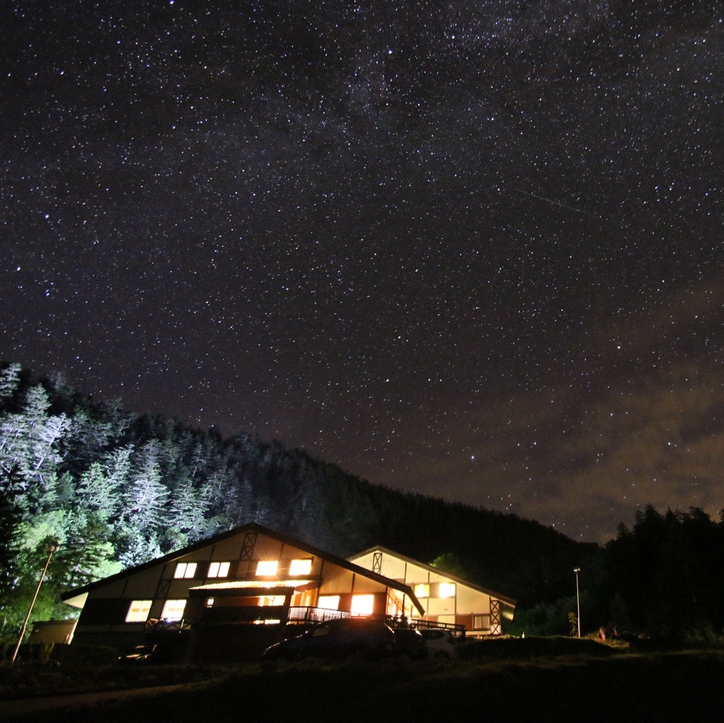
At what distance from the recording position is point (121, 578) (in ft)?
116

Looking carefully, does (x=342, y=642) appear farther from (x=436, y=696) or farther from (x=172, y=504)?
(x=172, y=504)

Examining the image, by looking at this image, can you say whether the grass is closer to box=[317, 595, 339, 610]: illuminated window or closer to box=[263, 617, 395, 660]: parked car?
box=[263, 617, 395, 660]: parked car

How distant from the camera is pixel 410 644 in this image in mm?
18969

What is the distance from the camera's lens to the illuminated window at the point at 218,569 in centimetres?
3509

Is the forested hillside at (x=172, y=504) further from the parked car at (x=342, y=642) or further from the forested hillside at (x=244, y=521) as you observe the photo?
the parked car at (x=342, y=642)

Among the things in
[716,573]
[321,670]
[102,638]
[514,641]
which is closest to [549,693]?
[321,670]

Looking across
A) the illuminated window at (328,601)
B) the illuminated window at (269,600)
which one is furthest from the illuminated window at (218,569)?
the illuminated window at (328,601)

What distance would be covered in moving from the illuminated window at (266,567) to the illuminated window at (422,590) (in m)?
13.8

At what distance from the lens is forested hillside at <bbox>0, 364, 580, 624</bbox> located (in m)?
53.4

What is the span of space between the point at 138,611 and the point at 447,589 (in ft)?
70.6

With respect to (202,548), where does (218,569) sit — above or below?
below

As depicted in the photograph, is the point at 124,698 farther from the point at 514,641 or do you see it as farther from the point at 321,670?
the point at 514,641

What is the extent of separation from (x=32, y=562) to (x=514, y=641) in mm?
41291

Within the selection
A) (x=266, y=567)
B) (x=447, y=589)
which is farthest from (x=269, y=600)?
(x=447, y=589)
